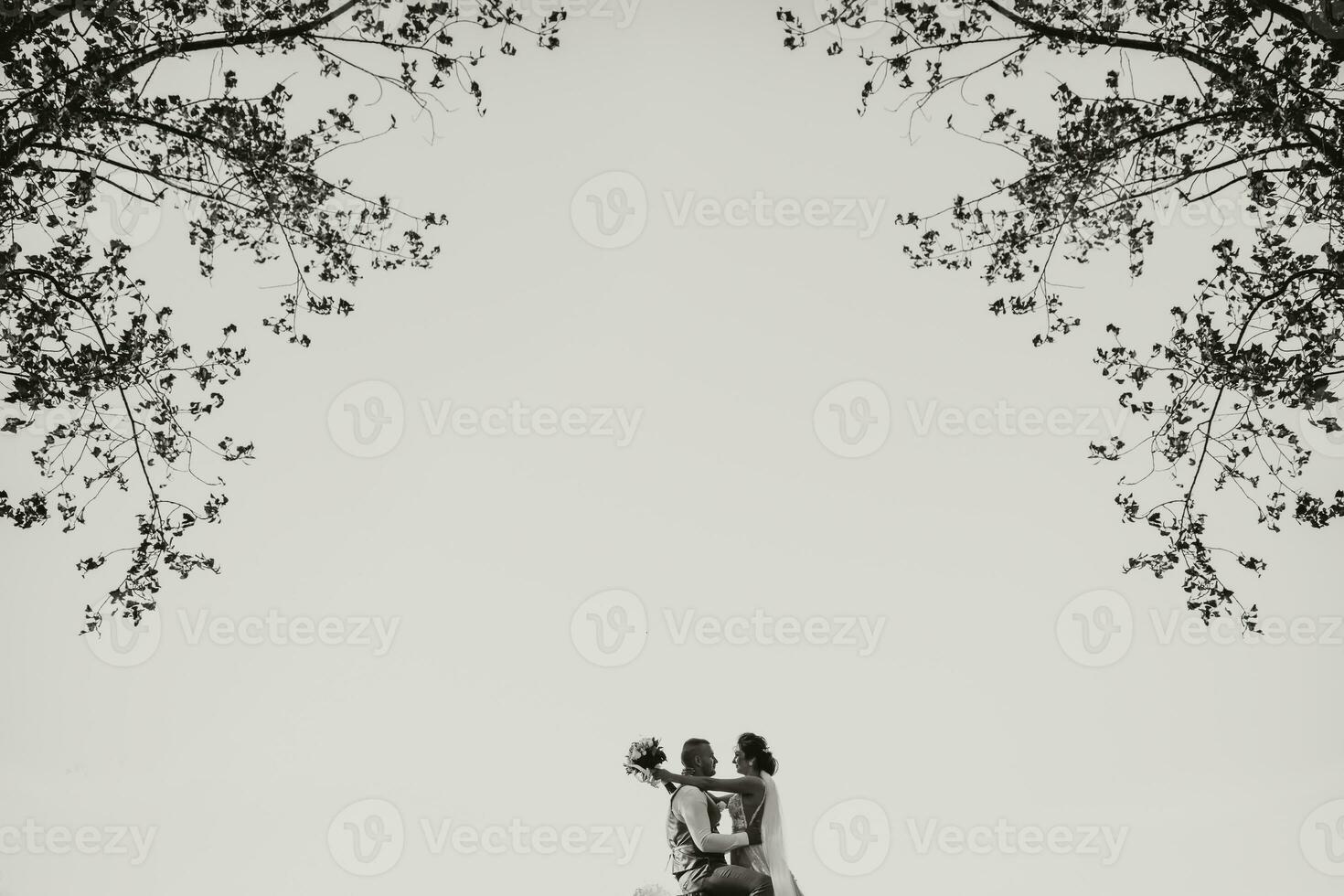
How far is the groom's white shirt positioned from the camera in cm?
618

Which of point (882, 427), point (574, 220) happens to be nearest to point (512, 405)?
point (574, 220)

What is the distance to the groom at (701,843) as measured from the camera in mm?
6203

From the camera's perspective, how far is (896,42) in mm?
6621

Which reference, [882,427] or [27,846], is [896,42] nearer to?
[882,427]

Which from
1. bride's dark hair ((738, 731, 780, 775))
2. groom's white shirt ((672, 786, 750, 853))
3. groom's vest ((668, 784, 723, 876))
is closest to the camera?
groom's white shirt ((672, 786, 750, 853))

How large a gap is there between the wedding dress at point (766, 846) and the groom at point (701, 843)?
0.18 feet

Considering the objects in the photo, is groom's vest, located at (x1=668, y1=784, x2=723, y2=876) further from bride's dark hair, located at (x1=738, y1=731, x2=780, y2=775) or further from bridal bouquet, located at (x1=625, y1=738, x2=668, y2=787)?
bride's dark hair, located at (x1=738, y1=731, x2=780, y2=775)

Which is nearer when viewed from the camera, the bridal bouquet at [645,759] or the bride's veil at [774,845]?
the bridal bouquet at [645,759]

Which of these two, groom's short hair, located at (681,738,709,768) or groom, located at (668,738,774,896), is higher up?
groom's short hair, located at (681,738,709,768)

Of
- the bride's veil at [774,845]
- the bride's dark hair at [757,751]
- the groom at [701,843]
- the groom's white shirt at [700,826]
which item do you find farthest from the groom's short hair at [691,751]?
the bride's veil at [774,845]

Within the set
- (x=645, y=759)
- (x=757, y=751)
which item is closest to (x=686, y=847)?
(x=645, y=759)

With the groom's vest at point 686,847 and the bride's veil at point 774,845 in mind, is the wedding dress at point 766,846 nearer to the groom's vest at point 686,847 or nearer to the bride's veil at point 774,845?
the bride's veil at point 774,845

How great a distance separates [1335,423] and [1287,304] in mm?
793

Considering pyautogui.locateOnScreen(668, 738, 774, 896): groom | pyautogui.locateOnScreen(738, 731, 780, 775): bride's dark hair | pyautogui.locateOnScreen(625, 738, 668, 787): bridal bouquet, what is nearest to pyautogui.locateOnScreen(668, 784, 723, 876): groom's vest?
pyautogui.locateOnScreen(668, 738, 774, 896): groom
